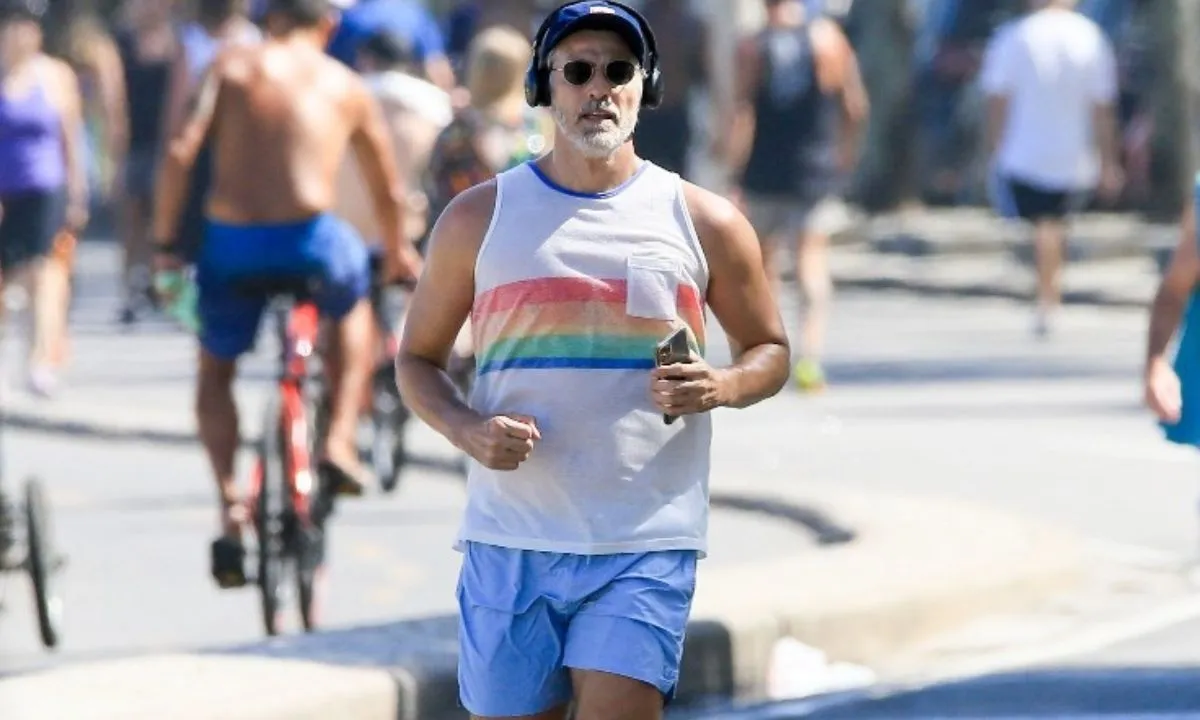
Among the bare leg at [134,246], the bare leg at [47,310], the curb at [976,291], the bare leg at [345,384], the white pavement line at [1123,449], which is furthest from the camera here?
the curb at [976,291]

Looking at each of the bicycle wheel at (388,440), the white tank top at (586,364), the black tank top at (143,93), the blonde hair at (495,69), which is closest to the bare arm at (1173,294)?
the white tank top at (586,364)

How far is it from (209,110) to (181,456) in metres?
4.72

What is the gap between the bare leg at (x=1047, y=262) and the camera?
19141mm

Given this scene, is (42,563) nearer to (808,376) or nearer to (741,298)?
(741,298)

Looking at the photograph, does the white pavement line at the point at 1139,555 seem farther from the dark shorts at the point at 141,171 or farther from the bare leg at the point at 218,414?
the dark shorts at the point at 141,171

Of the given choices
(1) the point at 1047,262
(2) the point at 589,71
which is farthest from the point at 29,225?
(2) the point at 589,71

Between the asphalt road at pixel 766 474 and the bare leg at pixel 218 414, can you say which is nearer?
the bare leg at pixel 218 414

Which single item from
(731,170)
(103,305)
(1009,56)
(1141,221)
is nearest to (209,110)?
(731,170)

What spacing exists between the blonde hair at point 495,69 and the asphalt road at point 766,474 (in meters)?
1.45

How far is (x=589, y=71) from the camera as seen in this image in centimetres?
550

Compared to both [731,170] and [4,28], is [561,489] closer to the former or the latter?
[4,28]

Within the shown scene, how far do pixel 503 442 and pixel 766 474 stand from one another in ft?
25.2

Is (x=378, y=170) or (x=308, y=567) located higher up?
(x=378, y=170)

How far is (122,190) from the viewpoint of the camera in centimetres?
2128
